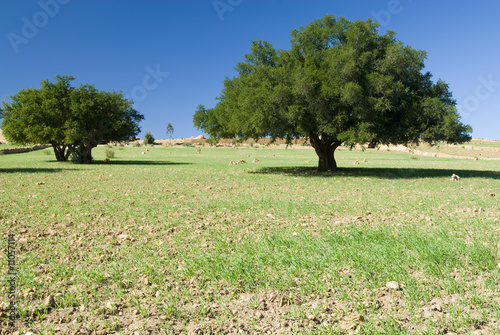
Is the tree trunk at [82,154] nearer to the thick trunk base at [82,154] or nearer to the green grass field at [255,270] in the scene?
the thick trunk base at [82,154]

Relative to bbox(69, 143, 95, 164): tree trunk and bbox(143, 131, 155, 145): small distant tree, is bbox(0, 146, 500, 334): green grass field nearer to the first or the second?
bbox(69, 143, 95, 164): tree trunk

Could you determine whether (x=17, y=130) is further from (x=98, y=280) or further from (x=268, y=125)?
(x=98, y=280)

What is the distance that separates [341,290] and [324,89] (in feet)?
59.2

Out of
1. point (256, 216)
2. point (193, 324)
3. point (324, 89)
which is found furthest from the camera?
point (324, 89)

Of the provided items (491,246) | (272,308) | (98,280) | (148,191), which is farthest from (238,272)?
(148,191)

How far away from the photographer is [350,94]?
20.3 m

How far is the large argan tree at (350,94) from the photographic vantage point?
2125cm

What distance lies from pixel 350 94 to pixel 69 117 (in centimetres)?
2934

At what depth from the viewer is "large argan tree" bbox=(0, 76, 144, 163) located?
34406 millimetres

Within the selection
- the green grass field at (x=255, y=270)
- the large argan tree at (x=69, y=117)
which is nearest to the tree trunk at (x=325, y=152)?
the green grass field at (x=255, y=270)

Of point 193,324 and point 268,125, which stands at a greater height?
point 268,125

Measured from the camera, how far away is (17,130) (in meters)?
35.9

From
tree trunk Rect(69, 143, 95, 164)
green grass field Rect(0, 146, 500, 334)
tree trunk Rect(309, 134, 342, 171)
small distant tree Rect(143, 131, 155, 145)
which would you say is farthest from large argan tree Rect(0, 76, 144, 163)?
small distant tree Rect(143, 131, 155, 145)

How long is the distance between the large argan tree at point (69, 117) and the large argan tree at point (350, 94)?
1847 centimetres
